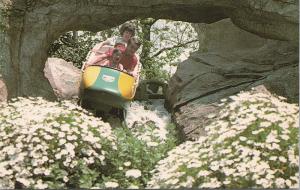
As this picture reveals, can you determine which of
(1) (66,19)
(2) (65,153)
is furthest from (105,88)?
(2) (65,153)

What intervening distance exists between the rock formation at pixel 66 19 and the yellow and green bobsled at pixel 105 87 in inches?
28.2

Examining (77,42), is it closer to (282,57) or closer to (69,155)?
(282,57)

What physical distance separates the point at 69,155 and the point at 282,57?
218 inches

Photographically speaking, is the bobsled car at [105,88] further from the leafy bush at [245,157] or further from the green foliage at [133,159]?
the leafy bush at [245,157]

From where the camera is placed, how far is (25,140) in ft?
19.5

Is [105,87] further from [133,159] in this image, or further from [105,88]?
[133,159]

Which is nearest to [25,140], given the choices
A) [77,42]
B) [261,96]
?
[261,96]

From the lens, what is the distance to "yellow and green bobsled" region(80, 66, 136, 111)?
8.91 metres

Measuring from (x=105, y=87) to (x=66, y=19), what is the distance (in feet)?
4.25

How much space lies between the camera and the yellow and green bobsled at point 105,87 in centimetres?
891

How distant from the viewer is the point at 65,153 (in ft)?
19.1

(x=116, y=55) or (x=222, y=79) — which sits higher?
(x=116, y=55)

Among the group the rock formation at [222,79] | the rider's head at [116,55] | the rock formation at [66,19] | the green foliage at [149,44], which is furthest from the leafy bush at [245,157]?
the green foliage at [149,44]

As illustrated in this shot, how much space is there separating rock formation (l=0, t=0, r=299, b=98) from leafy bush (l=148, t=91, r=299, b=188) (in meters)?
3.59
